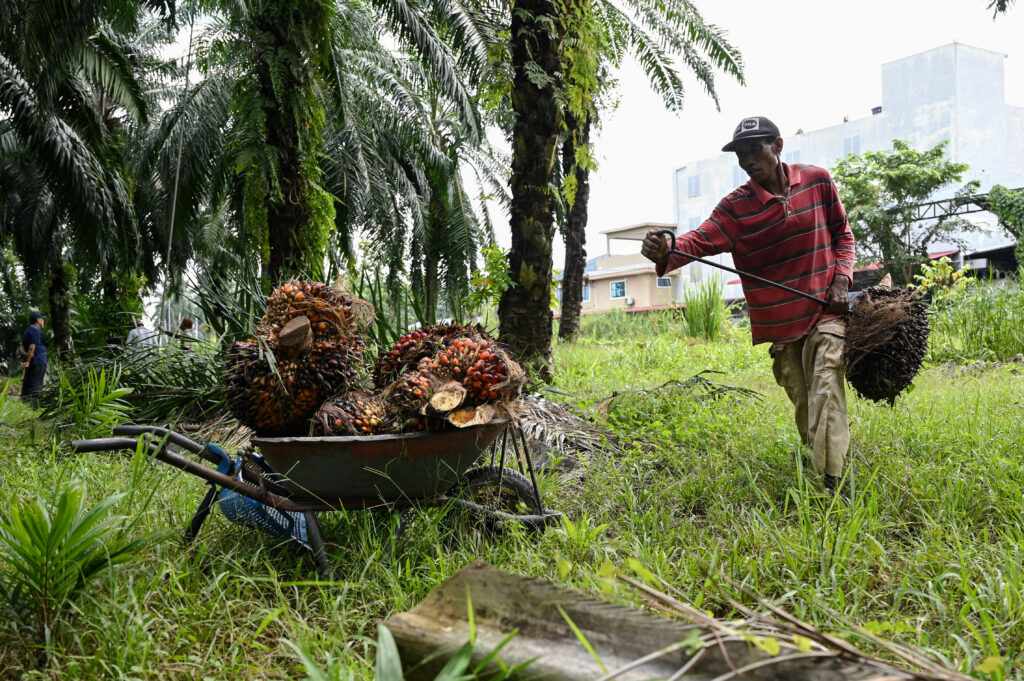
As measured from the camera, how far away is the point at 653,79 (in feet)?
44.7

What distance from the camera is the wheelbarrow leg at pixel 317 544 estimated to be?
2.50m

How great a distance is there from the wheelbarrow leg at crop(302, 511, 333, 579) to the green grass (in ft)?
0.22

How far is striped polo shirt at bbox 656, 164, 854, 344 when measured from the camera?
12.0 ft

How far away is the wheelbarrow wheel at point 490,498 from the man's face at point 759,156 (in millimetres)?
1916

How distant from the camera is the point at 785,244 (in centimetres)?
373

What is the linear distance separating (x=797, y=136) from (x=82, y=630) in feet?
132

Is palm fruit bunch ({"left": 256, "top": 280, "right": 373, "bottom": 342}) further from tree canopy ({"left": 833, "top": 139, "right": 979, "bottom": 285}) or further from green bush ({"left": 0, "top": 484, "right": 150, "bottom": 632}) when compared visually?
tree canopy ({"left": 833, "top": 139, "right": 979, "bottom": 285})

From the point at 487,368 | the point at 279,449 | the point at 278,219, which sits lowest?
the point at 279,449

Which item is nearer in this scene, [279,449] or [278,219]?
[279,449]

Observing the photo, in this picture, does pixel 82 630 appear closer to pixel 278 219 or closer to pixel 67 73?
pixel 278 219

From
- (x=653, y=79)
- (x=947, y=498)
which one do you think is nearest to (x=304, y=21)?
(x=947, y=498)

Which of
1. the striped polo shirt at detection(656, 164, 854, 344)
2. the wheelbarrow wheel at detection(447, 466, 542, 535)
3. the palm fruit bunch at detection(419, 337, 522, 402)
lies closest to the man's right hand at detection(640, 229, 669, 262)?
the striped polo shirt at detection(656, 164, 854, 344)

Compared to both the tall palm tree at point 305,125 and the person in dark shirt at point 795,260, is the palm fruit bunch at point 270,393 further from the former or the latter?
the tall palm tree at point 305,125

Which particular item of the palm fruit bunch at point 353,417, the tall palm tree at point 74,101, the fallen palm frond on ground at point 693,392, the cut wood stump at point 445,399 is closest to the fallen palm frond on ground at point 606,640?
the cut wood stump at point 445,399
